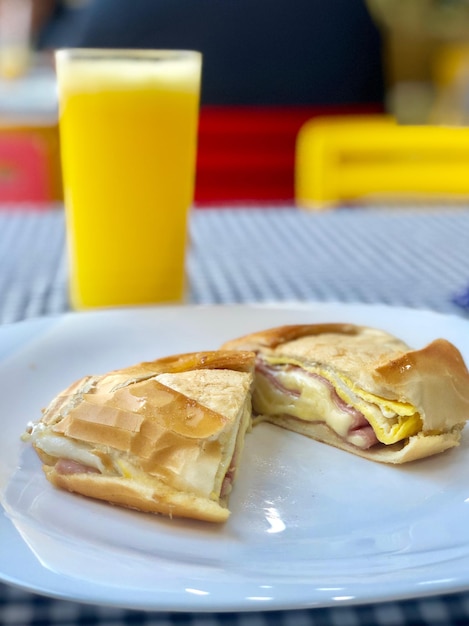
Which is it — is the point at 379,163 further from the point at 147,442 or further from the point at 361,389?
the point at 147,442

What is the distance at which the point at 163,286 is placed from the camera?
1.27m

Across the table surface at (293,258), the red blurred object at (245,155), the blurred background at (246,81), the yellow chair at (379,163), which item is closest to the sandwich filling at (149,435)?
the table surface at (293,258)

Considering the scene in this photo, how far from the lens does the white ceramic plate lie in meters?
0.49

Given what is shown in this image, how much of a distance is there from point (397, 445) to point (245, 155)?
2.64m

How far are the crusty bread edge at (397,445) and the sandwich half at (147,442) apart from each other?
0.38ft

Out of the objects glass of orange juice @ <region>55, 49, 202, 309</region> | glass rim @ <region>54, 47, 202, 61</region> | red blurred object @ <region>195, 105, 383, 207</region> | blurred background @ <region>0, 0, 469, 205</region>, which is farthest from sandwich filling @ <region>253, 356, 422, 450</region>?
red blurred object @ <region>195, 105, 383, 207</region>

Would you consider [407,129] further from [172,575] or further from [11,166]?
[172,575]

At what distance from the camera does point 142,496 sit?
0.64 metres

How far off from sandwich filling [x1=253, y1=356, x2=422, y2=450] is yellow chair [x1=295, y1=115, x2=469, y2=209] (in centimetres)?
162

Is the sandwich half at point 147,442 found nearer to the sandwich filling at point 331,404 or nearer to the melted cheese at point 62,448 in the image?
the melted cheese at point 62,448

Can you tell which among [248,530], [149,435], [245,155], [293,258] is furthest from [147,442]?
[245,155]

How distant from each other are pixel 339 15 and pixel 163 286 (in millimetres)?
2668

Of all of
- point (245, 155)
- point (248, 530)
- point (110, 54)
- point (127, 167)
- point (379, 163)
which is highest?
point (110, 54)

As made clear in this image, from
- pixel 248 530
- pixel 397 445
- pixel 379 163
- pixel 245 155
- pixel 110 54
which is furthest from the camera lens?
pixel 245 155
